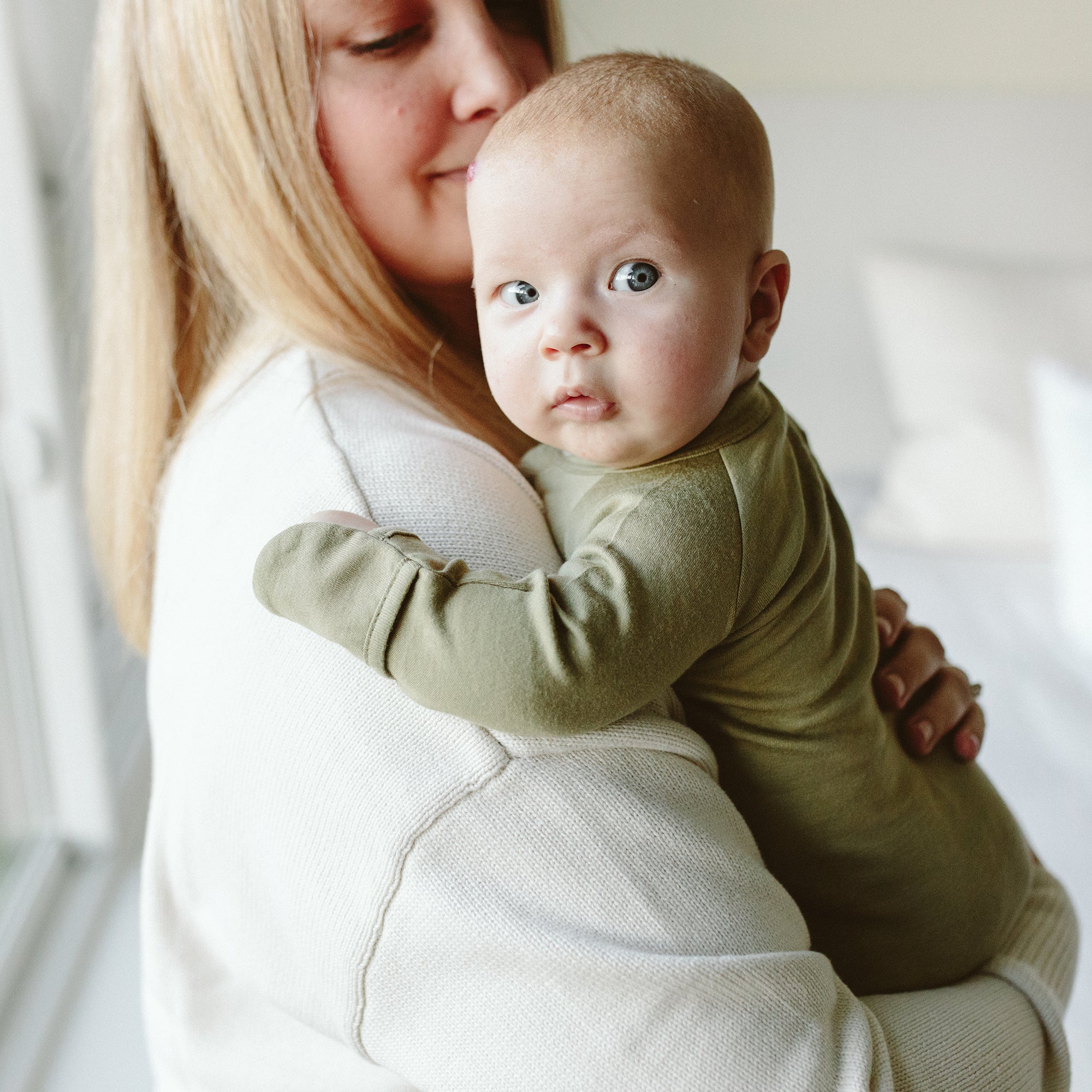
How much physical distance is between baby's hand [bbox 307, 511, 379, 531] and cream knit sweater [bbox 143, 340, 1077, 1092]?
0.02 metres

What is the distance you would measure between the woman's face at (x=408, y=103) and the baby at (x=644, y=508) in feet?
0.79

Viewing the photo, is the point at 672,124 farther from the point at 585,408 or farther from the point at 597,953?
the point at 597,953

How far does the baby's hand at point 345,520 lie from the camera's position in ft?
2.14

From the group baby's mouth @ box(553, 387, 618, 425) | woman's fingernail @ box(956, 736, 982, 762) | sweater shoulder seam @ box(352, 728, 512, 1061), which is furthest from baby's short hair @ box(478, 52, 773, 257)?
woman's fingernail @ box(956, 736, 982, 762)

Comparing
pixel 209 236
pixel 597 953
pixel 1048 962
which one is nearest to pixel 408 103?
pixel 209 236

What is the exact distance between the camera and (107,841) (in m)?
1.79

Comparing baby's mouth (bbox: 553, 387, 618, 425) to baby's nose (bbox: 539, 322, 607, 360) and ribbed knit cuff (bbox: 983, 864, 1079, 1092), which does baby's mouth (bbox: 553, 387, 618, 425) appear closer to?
baby's nose (bbox: 539, 322, 607, 360)

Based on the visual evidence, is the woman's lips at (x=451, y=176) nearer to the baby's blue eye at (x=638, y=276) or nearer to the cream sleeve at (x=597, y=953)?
the baby's blue eye at (x=638, y=276)

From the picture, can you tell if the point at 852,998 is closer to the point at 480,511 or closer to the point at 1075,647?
the point at 480,511

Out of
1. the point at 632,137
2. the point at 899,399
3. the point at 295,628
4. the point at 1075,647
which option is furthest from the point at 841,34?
the point at 295,628

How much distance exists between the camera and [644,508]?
651 mm

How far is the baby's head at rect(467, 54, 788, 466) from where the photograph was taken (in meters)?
0.64

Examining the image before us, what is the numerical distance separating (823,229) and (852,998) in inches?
90.2

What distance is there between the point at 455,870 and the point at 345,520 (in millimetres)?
206
